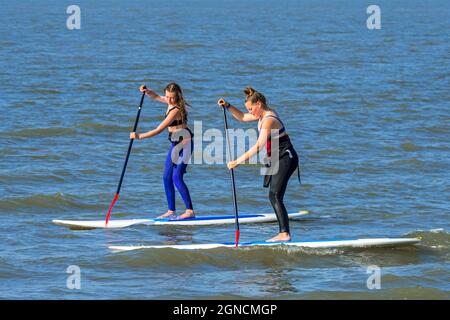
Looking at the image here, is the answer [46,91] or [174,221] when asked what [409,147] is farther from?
[46,91]

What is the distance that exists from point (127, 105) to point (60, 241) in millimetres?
14868

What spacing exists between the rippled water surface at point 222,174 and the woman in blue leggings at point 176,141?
0.54 meters

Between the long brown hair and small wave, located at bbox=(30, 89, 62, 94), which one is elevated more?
the long brown hair

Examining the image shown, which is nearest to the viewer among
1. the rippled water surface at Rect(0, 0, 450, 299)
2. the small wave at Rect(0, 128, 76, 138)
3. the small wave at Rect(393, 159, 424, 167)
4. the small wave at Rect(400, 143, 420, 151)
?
the rippled water surface at Rect(0, 0, 450, 299)

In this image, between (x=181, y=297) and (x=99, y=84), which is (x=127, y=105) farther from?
(x=181, y=297)

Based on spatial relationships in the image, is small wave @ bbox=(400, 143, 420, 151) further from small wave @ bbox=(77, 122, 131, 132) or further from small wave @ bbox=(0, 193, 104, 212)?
small wave @ bbox=(0, 193, 104, 212)

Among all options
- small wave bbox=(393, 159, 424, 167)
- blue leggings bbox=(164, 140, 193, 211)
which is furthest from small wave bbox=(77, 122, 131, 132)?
blue leggings bbox=(164, 140, 193, 211)

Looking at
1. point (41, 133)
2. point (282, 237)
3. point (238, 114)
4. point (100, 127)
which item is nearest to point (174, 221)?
point (282, 237)

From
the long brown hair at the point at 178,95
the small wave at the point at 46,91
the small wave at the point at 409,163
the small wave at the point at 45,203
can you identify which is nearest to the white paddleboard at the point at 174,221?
the small wave at the point at 45,203

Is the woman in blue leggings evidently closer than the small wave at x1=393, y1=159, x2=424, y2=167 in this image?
Yes

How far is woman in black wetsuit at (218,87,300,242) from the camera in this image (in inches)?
Result: 480

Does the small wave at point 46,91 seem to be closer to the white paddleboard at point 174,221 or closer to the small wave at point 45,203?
the small wave at point 45,203

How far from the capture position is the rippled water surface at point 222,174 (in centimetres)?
1162

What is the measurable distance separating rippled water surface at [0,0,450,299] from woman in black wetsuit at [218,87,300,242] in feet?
1.95
